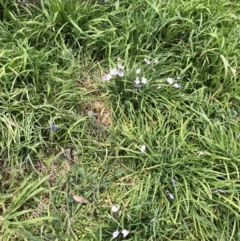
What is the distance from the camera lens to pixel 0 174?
2.58 meters

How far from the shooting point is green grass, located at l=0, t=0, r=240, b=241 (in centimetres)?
251

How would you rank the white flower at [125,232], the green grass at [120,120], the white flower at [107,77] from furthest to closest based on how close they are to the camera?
the white flower at [107,77] → the green grass at [120,120] → the white flower at [125,232]

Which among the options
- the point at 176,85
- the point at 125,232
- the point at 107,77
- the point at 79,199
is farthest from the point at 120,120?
the point at 125,232

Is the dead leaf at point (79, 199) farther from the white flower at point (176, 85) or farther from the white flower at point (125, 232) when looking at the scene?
the white flower at point (176, 85)

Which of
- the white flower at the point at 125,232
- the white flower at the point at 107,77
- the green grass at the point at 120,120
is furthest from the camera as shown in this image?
the white flower at the point at 107,77

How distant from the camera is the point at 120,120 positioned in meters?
2.79

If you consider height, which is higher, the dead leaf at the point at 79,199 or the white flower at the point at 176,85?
the white flower at the point at 176,85

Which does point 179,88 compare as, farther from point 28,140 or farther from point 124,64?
point 28,140

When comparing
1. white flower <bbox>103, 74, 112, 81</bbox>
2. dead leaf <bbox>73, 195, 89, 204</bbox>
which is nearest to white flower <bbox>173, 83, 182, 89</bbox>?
white flower <bbox>103, 74, 112, 81</bbox>

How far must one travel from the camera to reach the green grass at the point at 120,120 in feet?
8.24

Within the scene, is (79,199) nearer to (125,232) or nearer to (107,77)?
(125,232)

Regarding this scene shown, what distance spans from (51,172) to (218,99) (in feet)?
3.67

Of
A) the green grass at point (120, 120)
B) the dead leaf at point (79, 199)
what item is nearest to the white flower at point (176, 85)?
the green grass at point (120, 120)

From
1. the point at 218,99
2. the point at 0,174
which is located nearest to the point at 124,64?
the point at 218,99
